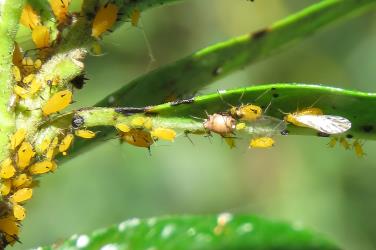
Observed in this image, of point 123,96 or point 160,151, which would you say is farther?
point 160,151

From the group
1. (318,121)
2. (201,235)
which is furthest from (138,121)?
(201,235)

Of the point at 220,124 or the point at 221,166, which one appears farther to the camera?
the point at 221,166

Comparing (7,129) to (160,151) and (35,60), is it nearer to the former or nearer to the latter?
(35,60)

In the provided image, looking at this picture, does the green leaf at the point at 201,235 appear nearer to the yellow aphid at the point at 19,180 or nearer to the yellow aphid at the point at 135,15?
the yellow aphid at the point at 19,180

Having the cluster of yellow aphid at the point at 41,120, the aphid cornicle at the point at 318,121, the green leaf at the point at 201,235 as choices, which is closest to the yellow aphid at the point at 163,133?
the cluster of yellow aphid at the point at 41,120

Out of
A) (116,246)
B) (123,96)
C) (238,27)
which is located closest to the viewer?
(123,96)

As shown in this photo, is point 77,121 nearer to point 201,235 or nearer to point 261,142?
point 261,142

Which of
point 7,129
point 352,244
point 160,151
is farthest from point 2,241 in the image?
point 352,244
